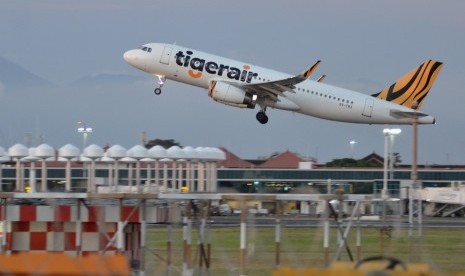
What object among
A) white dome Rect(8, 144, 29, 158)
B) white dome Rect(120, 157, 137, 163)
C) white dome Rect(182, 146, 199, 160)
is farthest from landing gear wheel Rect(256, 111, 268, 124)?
white dome Rect(8, 144, 29, 158)

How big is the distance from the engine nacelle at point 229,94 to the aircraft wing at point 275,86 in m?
0.47

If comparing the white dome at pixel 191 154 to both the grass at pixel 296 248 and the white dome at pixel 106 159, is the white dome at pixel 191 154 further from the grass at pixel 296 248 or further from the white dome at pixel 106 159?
the grass at pixel 296 248

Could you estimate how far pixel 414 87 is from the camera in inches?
3206

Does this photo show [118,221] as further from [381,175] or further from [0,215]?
[381,175]

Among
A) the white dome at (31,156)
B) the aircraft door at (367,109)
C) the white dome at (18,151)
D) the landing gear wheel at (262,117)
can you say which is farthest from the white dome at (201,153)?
the aircraft door at (367,109)

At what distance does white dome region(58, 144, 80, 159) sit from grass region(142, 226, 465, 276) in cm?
466

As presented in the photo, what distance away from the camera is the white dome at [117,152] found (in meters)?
33.6

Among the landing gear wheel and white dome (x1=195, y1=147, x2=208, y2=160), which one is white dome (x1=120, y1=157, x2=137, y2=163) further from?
the landing gear wheel

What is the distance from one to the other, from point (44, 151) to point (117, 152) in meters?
2.14

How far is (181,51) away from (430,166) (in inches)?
2410

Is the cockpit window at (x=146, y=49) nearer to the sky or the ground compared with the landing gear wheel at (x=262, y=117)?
nearer to the sky

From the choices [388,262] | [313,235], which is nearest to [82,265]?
[388,262]

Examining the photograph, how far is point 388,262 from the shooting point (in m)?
18.4

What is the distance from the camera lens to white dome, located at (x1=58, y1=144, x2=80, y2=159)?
109 ft
